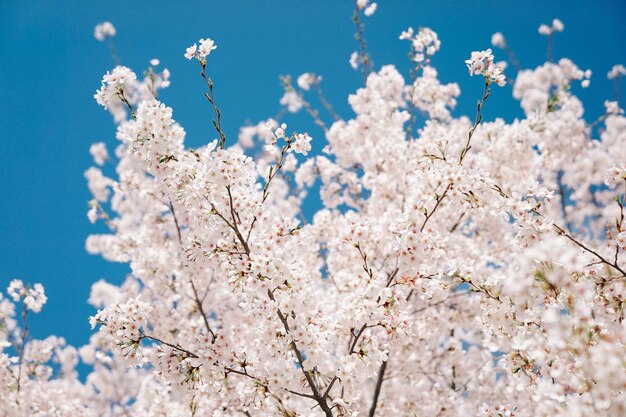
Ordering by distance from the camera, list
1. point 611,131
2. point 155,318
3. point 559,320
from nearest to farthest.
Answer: point 559,320 < point 155,318 < point 611,131

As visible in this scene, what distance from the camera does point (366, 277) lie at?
401 centimetres

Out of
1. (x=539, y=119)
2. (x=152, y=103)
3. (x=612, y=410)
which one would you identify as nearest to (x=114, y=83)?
(x=152, y=103)

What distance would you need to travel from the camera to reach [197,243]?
13.0 feet

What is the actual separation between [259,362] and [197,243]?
1.45 metres

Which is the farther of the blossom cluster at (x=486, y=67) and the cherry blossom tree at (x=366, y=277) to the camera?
the blossom cluster at (x=486, y=67)

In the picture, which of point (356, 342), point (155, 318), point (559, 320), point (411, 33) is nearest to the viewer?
point (559, 320)

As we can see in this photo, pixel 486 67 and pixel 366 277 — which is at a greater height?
pixel 486 67

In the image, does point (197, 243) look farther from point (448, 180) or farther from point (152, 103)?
point (448, 180)

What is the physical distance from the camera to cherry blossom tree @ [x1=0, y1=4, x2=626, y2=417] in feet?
9.67

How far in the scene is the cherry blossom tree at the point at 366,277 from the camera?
2.95 m

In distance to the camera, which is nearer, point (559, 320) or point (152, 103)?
point (559, 320)

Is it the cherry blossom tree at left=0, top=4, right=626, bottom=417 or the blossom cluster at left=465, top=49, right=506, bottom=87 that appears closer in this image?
the cherry blossom tree at left=0, top=4, right=626, bottom=417

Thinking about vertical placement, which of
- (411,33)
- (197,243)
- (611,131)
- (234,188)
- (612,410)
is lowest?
(612,410)

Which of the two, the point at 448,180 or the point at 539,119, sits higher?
the point at 539,119
